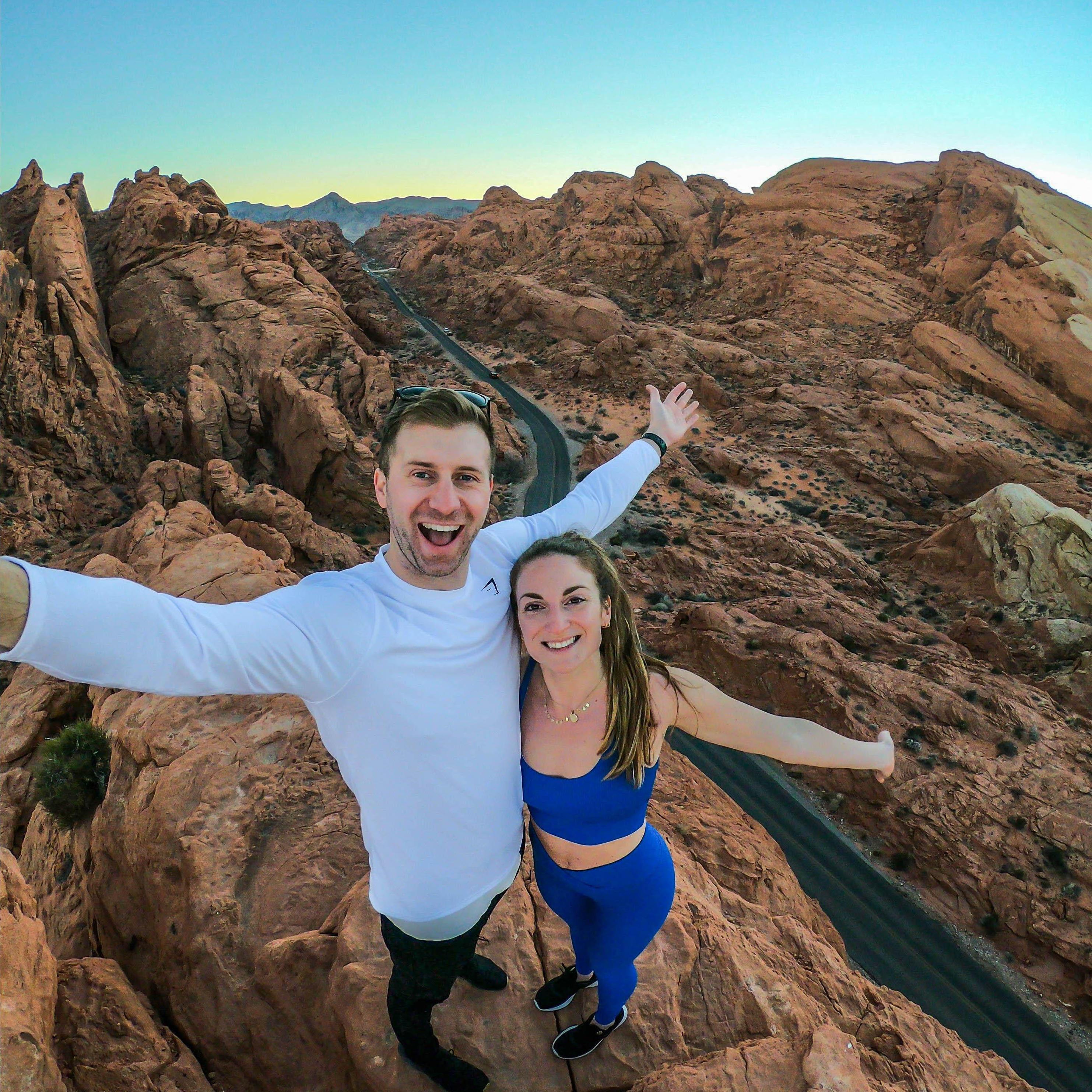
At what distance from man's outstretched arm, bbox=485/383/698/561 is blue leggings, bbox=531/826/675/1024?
151cm

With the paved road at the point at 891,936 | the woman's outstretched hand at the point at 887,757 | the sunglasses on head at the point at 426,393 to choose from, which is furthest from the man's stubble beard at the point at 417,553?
the paved road at the point at 891,936

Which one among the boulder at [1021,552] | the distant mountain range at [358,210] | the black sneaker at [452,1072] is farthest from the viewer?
the distant mountain range at [358,210]

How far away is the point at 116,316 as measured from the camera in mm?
28453

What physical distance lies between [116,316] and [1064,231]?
2133 inches

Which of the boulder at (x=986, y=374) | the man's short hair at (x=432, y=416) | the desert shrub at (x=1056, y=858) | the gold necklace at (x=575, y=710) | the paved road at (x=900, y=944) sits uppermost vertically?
the boulder at (x=986, y=374)

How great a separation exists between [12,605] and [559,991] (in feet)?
11.8

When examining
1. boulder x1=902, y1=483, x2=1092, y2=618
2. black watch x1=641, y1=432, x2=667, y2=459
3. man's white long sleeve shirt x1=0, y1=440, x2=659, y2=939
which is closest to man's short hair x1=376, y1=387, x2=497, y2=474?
man's white long sleeve shirt x1=0, y1=440, x2=659, y2=939

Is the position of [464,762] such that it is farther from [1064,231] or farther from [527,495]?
[1064,231]

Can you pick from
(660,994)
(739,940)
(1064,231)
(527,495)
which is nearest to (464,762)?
(660,994)

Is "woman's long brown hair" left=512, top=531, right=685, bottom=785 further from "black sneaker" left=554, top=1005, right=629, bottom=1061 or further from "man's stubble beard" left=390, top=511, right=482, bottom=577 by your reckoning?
"black sneaker" left=554, top=1005, right=629, bottom=1061

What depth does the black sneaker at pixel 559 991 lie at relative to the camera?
146 inches

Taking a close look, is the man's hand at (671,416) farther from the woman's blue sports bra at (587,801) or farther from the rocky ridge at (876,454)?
the rocky ridge at (876,454)

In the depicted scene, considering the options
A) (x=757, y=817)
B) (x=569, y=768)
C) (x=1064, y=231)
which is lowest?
(x=757, y=817)

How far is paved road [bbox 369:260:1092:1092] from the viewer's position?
10.2 m
